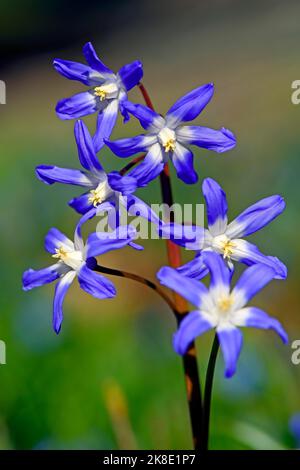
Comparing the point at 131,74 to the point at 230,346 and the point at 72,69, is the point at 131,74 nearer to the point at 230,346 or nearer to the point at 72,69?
the point at 72,69

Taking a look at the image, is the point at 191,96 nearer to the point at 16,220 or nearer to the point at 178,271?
the point at 178,271

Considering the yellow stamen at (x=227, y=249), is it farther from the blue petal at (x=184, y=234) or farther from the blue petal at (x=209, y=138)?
the blue petal at (x=209, y=138)

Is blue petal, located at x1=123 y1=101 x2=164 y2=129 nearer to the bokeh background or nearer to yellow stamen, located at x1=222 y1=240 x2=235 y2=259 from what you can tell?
yellow stamen, located at x1=222 y1=240 x2=235 y2=259

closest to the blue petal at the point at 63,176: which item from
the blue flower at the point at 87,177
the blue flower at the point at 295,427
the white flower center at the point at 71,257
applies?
the blue flower at the point at 87,177

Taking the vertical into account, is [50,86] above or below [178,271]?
above

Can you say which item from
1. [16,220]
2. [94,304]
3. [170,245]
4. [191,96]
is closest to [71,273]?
[170,245]
